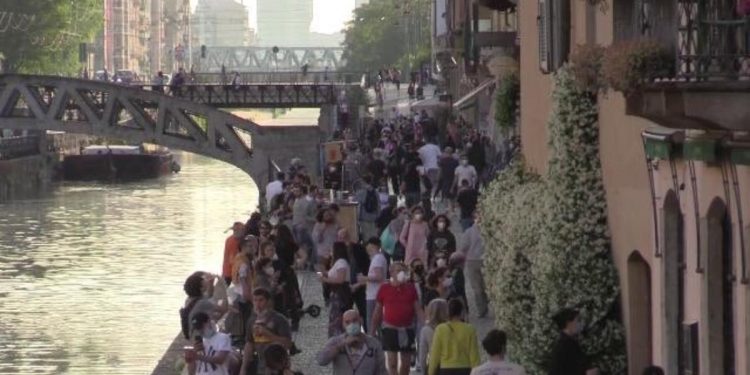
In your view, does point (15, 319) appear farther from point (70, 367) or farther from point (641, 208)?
point (641, 208)

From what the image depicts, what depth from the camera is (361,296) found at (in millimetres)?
23328

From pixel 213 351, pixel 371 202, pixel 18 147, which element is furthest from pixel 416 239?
pixel 18 147

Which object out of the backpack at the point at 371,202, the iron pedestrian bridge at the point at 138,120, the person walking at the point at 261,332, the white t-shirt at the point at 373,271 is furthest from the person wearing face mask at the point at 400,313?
the iron pedestrian bridge at the point at 138,120

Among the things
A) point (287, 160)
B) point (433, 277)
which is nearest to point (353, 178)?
point (433, 277)

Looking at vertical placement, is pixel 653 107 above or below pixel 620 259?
above

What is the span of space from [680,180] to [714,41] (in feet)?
9.22

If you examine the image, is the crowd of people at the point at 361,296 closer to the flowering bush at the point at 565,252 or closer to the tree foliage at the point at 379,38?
the flowering bush at the point at 565,252

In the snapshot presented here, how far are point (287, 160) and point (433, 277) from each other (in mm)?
55504

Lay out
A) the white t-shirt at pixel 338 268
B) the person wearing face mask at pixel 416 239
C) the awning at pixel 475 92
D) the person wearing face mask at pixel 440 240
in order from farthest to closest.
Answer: the awning at pixel 475 92 < the person wearing face mask at pixel 416 239 < the person wearing face mask at pixel 440 240 < the white t-shirt at pixel 338 268

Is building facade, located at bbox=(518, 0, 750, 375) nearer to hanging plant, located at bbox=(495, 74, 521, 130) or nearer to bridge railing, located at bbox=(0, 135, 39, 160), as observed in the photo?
hanging plant, located at bbox=(495, 74, 521, 130)

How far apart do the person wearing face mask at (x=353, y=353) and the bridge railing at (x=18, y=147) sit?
72.1 metres

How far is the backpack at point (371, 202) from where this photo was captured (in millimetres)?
33156

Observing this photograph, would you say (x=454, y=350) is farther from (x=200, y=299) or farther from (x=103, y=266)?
(x=103, y=266)

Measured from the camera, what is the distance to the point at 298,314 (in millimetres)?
25297
